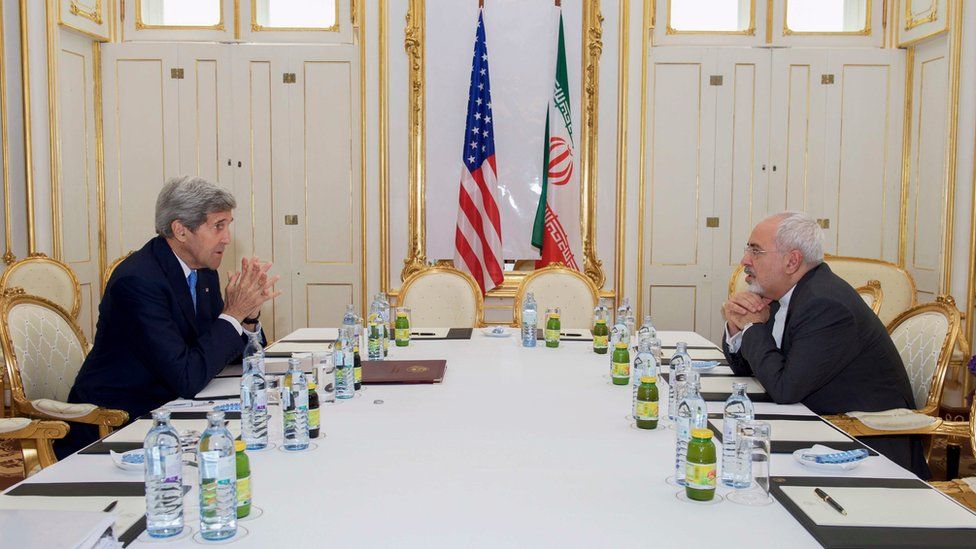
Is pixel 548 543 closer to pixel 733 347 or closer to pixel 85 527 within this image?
pixel 85 527

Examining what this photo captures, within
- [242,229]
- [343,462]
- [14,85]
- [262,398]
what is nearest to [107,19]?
[14,85]

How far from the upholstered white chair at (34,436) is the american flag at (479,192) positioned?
3.78 metres

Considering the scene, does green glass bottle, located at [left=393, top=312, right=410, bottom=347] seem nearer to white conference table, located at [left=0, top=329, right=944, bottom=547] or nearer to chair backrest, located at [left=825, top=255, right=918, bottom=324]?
white conference table, located at [left=0, top=329, right=944, bottom=547]

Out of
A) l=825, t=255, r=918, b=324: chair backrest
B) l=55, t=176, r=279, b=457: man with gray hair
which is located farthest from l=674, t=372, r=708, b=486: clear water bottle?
l=825, t=255, r=918, b=324: chair backrest

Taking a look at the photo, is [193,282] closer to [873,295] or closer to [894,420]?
[894,420]

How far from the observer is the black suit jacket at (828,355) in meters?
2.55

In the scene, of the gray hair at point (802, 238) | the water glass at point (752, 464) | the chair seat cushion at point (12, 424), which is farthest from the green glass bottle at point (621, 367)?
the chair seat cushion at point (12, 424)

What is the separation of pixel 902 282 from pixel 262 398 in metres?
4.51

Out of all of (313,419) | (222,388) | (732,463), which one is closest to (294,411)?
(313,419)

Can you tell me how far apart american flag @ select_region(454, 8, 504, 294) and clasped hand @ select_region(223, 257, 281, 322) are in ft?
10.3

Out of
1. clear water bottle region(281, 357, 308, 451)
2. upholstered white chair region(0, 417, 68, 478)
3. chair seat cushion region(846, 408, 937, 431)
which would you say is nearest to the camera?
clear water bottle region(281, 357, 308, 451)

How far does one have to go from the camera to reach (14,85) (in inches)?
215

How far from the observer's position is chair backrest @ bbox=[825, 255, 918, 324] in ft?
17.2

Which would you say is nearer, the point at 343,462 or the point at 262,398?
the point at 343,462
